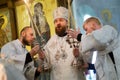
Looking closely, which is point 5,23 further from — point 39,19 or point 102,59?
point 102,59

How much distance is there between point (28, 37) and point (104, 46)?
3.88 feet

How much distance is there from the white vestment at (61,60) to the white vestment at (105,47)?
11.2 inches

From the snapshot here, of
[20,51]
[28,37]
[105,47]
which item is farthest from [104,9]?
[105,47]

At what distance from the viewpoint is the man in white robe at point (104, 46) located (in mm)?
3824

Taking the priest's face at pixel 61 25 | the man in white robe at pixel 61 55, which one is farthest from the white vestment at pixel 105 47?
the priest's face at pixel 61 25

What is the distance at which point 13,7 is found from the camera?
6668 mm

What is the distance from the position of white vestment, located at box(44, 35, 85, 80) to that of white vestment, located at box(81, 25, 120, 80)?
0.28 m

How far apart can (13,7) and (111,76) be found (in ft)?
10.6

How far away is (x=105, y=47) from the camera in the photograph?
12.8 ft

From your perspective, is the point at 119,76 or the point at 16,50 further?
the point at 16,50

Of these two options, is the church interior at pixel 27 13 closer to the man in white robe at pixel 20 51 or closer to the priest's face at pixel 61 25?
the man in white robe at pixel 20 51

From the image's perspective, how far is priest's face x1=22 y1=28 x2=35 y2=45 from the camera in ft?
15.0

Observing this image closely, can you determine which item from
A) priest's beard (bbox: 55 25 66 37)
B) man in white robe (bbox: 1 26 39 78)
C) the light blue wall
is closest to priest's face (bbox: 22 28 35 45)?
man in white robe (bbox: 1 26 39 78)

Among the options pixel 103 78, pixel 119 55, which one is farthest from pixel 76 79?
pixel 119 55
